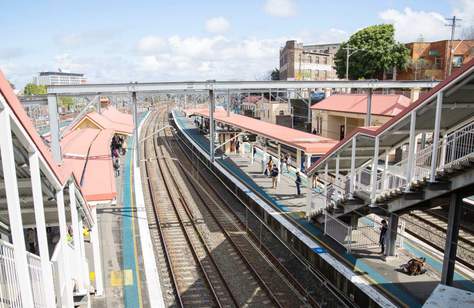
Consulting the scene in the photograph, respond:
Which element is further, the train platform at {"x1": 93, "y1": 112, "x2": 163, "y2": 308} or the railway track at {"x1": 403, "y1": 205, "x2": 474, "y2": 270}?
the railway track at {"x1": 403, "y1": 205, "x2": 474, "y2": 270}

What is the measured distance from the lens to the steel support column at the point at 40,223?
179 inches

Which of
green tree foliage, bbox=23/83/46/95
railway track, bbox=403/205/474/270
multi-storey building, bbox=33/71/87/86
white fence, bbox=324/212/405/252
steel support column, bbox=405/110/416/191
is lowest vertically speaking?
railway track, bbox=403/205/474/270

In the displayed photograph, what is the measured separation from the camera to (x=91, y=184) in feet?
34.6

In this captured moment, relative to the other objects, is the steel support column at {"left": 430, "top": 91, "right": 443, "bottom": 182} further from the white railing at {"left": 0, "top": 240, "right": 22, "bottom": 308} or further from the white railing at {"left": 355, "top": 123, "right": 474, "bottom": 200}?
the white railing at {"left": 0, "top": 240, "right": 22, "bottom": 308}

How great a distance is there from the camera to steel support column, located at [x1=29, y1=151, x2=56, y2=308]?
4539 mm

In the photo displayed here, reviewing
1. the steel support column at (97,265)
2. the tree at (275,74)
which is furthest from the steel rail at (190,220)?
the tree at (275,74)

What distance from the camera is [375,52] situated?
39906mm

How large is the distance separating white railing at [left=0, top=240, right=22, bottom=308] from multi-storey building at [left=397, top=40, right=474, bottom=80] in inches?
1568

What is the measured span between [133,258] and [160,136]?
33.2m

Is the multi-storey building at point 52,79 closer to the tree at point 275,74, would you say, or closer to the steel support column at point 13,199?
the steel support column at point 13,199

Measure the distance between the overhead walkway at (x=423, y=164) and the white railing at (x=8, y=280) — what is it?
769 cm

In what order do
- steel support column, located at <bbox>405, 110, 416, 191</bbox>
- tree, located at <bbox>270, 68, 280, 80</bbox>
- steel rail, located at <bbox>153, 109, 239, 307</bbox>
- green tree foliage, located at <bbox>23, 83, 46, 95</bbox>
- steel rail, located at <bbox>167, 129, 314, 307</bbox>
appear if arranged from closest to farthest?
steel support column, located at <bbox>405, 110, 416, 191</bbox> < steel rail, located at <bbox>153, 109, 239, 307</bbox> < steel rail, located at <bbox>167, 129, 314, 307</bbox> < green tree foliage, located at <bbox>23, 83, 46, 95</bbox> < tree, located at <bbox>270, 68, 280, 80</bbox>

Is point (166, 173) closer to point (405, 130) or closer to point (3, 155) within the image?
→ point (405, 130)

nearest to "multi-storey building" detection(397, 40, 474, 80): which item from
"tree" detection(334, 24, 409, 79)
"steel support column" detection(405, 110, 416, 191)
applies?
"tree" detection(334, 24, 409, 79)
